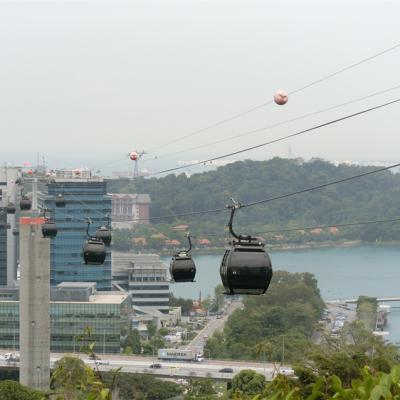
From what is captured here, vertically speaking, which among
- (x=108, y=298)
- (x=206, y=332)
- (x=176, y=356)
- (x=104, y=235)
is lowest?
(x=176, y=356)

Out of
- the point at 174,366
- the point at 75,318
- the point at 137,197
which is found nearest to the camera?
the point at 174,366

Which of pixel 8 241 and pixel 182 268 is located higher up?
pixel 8 241

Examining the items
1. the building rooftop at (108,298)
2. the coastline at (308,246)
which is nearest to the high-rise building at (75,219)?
the building rooftop at (108,298)

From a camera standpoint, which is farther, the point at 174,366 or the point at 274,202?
the point at 274,202

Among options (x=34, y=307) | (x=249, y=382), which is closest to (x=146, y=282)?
(x=34, y=307)

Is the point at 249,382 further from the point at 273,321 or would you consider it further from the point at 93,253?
the point at 273,321

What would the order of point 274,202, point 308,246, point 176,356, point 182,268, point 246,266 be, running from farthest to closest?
point 274,202
point 308,246
point 176,356
point 182,268
point 246,266
